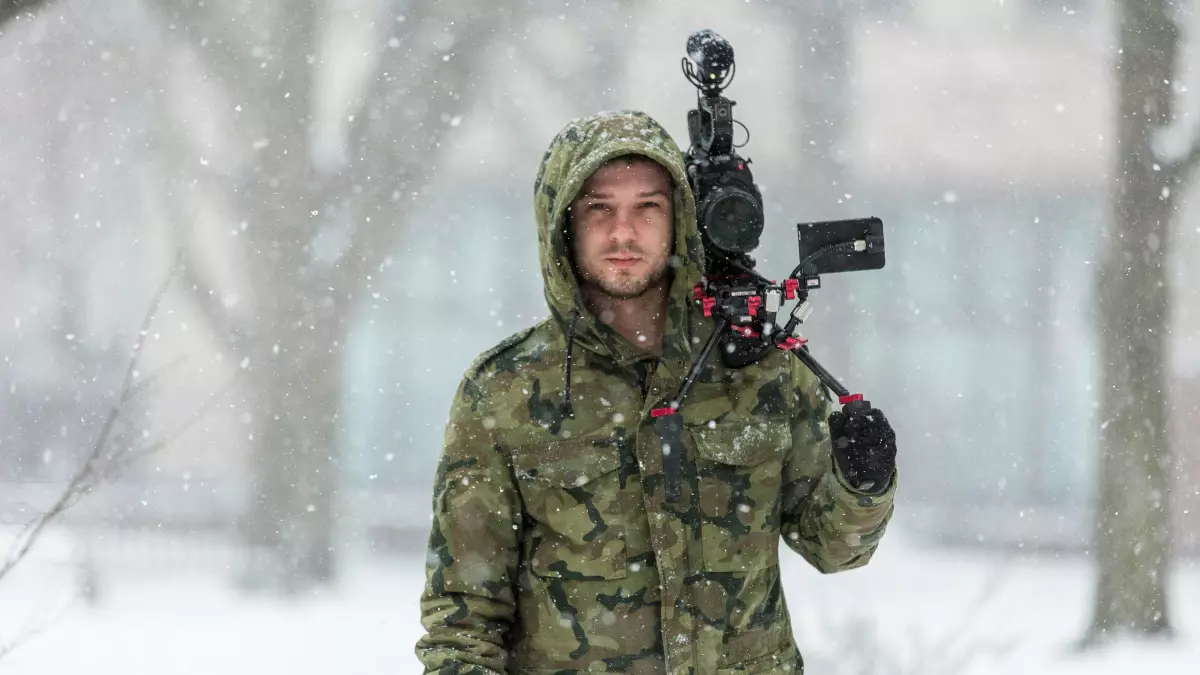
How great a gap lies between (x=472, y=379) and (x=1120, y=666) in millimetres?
5209

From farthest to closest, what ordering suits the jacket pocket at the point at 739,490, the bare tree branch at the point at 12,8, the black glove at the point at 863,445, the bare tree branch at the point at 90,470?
A: the bare tree branch at the point at 90,470 < the bare tree branch at the point at 12,8 < the jacket pocket at the point at 739,490 < the black glove at the point at 863,445

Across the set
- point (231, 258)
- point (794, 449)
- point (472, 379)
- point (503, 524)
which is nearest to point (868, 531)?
point (794, 449)

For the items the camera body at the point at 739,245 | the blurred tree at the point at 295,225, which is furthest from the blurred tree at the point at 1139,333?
the camera body at the point at 739,245

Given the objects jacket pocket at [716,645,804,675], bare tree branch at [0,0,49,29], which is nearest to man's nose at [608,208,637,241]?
jacket pocket at [716,645,804,675]

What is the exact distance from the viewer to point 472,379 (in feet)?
7.11

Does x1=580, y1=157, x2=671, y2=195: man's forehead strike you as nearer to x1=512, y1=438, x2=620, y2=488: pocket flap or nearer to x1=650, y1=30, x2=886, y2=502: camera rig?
x1=650, y1=30, x2=886, y2=502: camera rig

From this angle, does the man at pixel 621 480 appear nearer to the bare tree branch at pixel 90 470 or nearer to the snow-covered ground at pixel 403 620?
the bare tree branch at pixel 90 470

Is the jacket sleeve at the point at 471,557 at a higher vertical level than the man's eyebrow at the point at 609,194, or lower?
lower

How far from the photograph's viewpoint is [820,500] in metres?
2.06

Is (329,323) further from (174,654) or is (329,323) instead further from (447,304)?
(174,654)

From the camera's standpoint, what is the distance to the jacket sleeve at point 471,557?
1952 mm

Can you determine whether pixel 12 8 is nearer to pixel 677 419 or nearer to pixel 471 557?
pixel 471 557

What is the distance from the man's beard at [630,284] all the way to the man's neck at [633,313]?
0.13 ft

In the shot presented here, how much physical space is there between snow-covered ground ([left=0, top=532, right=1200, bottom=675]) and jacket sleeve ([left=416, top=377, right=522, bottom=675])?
4.44m
